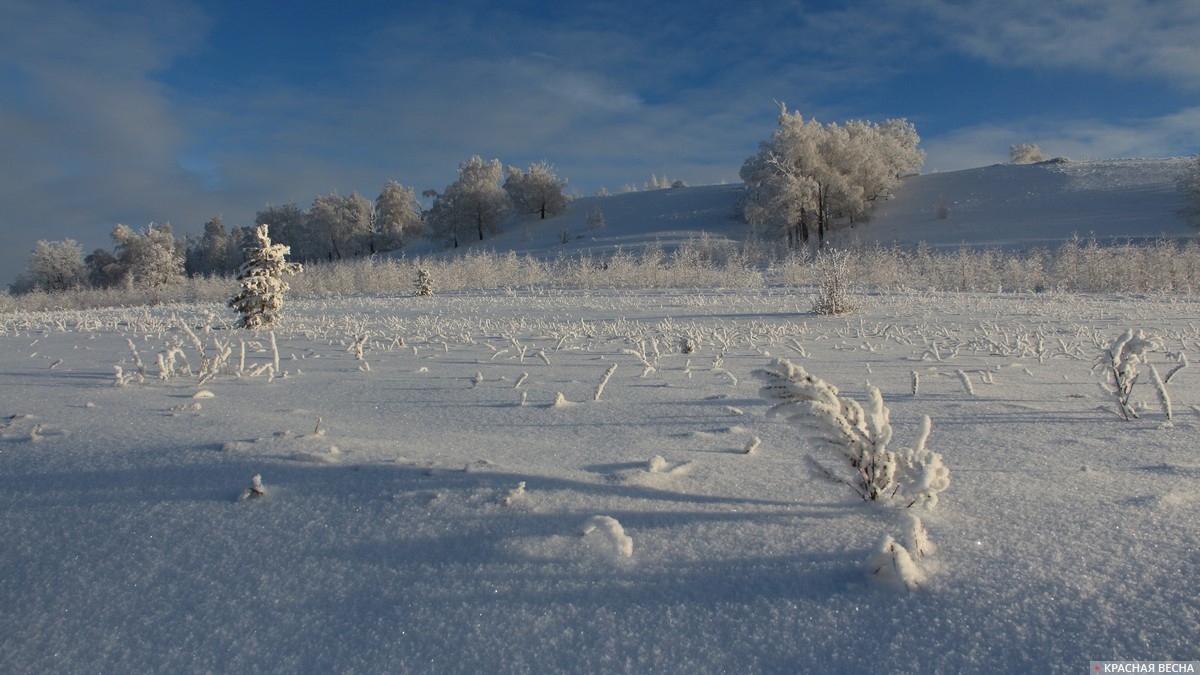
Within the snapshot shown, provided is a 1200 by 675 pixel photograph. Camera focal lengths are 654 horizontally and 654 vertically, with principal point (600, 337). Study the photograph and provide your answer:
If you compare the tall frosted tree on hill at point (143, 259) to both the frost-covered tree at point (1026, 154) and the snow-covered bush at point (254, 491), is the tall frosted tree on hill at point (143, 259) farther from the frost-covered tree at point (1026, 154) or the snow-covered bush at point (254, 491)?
the frost-covered tree at point (1026, 154)

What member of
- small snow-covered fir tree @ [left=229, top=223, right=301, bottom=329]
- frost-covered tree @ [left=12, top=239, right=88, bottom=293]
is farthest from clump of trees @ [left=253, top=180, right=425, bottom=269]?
small snow-covered fir tree @ [left=229, top=223, right=301, bottom=329]

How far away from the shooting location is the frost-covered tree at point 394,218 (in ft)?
162

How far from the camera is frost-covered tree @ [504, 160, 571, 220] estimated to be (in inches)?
1841

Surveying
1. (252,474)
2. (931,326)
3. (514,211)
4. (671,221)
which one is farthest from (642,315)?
(514,211)

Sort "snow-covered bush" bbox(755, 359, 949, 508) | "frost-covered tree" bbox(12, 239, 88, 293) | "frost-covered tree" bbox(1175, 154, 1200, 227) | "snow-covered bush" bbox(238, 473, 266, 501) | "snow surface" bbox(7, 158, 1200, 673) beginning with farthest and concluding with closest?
"frost-covered tree" bbox(12, 239, 88, 293) → "frost-covered tree" bbox(1175, 154, 1200, 227) → "snow-covered bush" bbox(238, 473, 266, 501) → "snow-covered bush" bbox(755, 359, 949, 508) → "snow surface" bbox(7, 158, 1200, 673)

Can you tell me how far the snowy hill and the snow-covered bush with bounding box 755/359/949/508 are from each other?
24.7m

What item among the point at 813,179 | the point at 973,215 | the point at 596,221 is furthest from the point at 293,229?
the point at 973,215

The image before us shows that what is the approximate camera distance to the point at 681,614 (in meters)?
1.21

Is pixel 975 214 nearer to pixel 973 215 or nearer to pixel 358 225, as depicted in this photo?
pixel 973 215

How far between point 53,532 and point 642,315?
23.9 ft

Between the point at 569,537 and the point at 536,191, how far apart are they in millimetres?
46763

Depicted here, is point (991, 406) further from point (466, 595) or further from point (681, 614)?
point (466, 595)

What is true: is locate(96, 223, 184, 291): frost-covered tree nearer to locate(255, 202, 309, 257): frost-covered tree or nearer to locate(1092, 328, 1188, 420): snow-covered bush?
locate(255, 202, 309, 257): frost-covered tree

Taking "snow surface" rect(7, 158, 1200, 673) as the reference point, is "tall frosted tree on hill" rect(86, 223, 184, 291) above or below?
above
